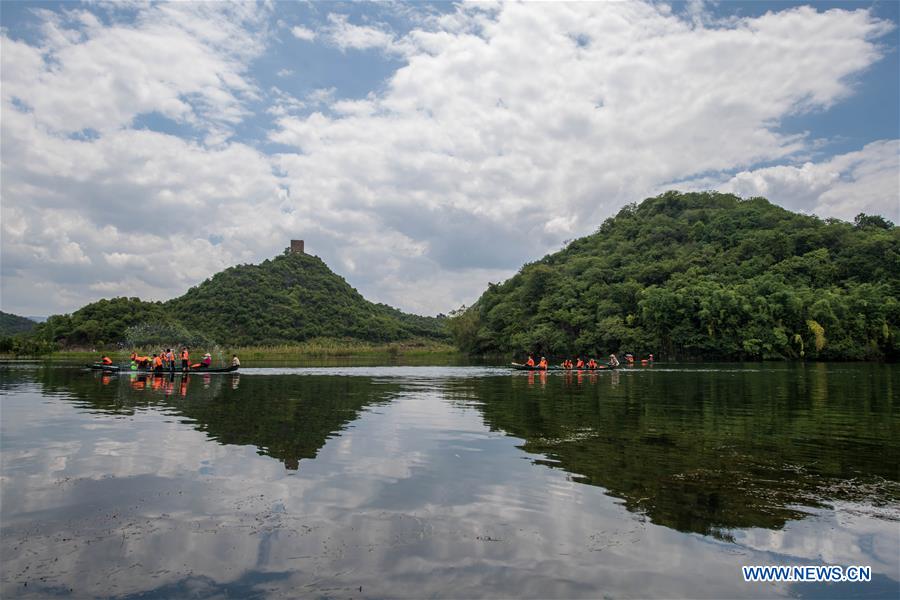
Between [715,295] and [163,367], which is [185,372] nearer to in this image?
[163,367]

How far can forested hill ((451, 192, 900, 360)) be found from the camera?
70.9 m

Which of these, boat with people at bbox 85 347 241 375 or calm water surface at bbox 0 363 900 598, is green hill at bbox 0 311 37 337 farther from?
calm water surface at bbox 0 363 900 598

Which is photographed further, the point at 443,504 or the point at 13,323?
the point at 13,323

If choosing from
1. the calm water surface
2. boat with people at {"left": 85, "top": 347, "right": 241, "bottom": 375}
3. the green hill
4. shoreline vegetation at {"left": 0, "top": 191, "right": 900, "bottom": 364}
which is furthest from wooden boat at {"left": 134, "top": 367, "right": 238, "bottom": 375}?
the green hill

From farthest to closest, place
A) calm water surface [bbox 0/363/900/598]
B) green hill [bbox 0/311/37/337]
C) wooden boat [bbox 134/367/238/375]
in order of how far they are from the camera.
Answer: green hill [bbox 0/311/37/337]
wooden boat [bbox 134/367/238/375]
calm water surface [bbox 0/363/900/598]

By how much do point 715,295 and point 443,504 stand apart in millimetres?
72578

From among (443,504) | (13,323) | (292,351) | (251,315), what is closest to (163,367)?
(443,504)

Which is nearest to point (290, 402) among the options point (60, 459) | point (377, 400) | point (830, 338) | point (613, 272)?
point (377, 400)

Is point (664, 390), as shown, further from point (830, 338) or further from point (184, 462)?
point (830, 338)

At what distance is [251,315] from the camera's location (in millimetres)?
104500

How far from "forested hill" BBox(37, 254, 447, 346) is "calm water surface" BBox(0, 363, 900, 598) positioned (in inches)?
2891

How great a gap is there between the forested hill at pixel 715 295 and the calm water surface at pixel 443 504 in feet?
189

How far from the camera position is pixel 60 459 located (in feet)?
42.9

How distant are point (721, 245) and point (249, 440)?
99.2 metres
